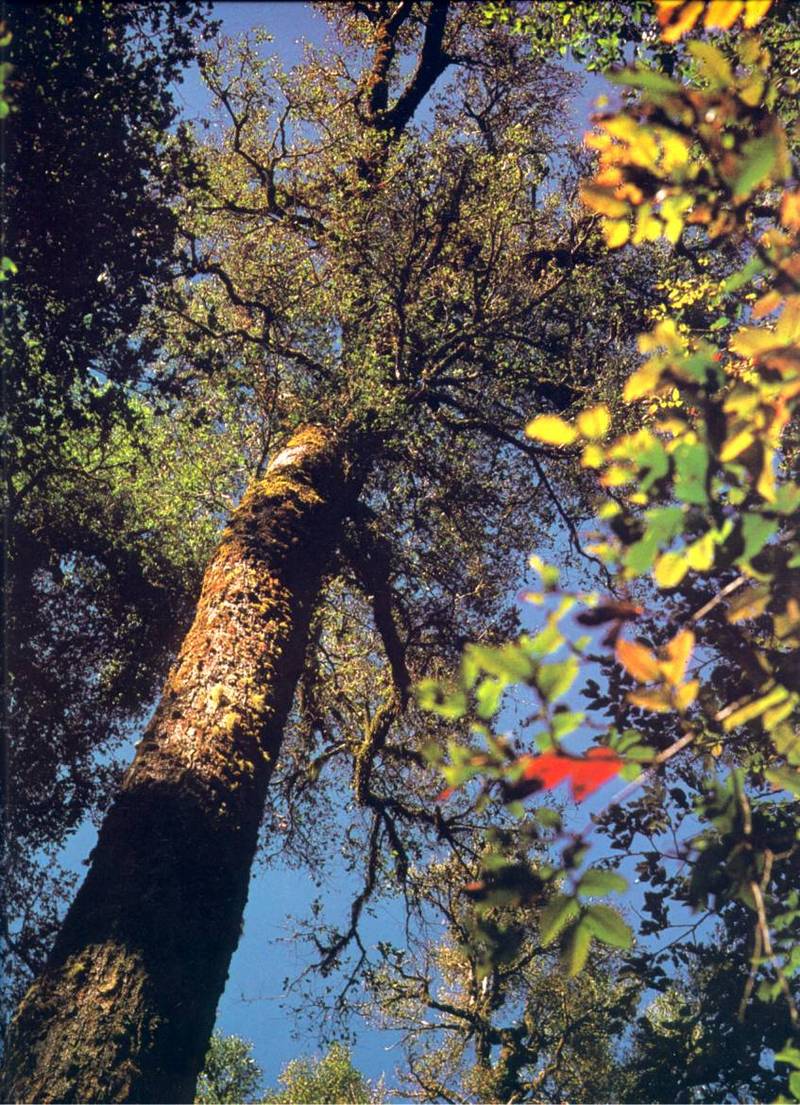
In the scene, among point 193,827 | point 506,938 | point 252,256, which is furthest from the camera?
point 252,256

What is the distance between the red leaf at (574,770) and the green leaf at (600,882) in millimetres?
211

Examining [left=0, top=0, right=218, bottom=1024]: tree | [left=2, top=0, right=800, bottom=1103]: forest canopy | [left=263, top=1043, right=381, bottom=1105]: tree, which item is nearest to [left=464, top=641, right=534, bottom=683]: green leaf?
[left=2, top=0, right=800, bottom=1103]: forest canopy

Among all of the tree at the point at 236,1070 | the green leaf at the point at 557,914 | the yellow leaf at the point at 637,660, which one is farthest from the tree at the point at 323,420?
the tree at the point at 236,1070

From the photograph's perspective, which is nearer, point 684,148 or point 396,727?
point 684,148

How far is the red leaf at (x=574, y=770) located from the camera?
51.7 inches

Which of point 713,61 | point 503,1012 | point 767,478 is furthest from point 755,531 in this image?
point 503,1012

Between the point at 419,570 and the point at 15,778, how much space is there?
16.0 ft

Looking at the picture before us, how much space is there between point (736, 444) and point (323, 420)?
20.2ft

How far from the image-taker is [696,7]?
1540 mm

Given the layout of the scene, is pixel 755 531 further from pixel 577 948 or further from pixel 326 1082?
pixel 326 1082

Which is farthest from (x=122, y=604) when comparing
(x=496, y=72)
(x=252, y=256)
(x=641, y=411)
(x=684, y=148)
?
(x=684, y=148)

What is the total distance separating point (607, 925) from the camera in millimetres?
1521

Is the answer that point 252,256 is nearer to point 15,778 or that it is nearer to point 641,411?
point 641,411

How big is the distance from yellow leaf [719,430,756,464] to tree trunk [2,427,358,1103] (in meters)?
3.07
